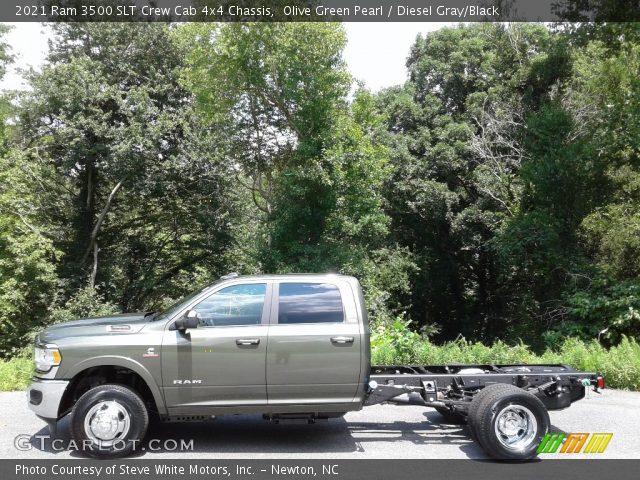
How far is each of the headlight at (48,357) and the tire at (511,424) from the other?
4537 millimetres

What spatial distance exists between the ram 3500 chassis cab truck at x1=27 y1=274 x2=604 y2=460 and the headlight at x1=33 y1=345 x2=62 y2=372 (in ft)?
0.04

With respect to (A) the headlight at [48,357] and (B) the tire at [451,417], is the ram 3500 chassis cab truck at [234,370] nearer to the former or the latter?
(A) the headlight at [48,357]

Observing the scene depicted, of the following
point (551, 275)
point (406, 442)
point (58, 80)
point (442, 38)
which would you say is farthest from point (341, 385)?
point (442, 38)

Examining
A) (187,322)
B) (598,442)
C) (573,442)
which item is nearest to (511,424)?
(573,442)

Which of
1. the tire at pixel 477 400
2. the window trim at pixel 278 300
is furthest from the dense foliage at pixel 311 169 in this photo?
the window trim at pixel 278 300

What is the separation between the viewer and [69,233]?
82.3 ft

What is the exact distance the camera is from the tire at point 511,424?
5961 millimetres

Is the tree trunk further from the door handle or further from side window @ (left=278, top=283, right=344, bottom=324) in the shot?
the door handle

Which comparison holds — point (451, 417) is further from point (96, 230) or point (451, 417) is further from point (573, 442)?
point (96, 230)

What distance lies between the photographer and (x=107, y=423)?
19.6 ft

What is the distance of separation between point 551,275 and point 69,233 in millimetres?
19964

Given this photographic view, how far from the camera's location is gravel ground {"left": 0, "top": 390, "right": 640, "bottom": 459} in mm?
6227

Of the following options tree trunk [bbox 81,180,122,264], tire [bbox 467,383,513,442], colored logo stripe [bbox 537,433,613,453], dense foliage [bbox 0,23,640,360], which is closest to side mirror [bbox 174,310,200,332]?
tire [bbox 467,383,513,442]

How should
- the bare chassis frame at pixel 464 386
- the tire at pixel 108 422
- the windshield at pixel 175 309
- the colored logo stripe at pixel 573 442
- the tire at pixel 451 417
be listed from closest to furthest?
the tire at pixel 108 422
the colored logo stripe at pixel 573 442
the windshield at pixel 175 309
the bare chassis frame at pixel 464 386
the tire at pixel 451 417
